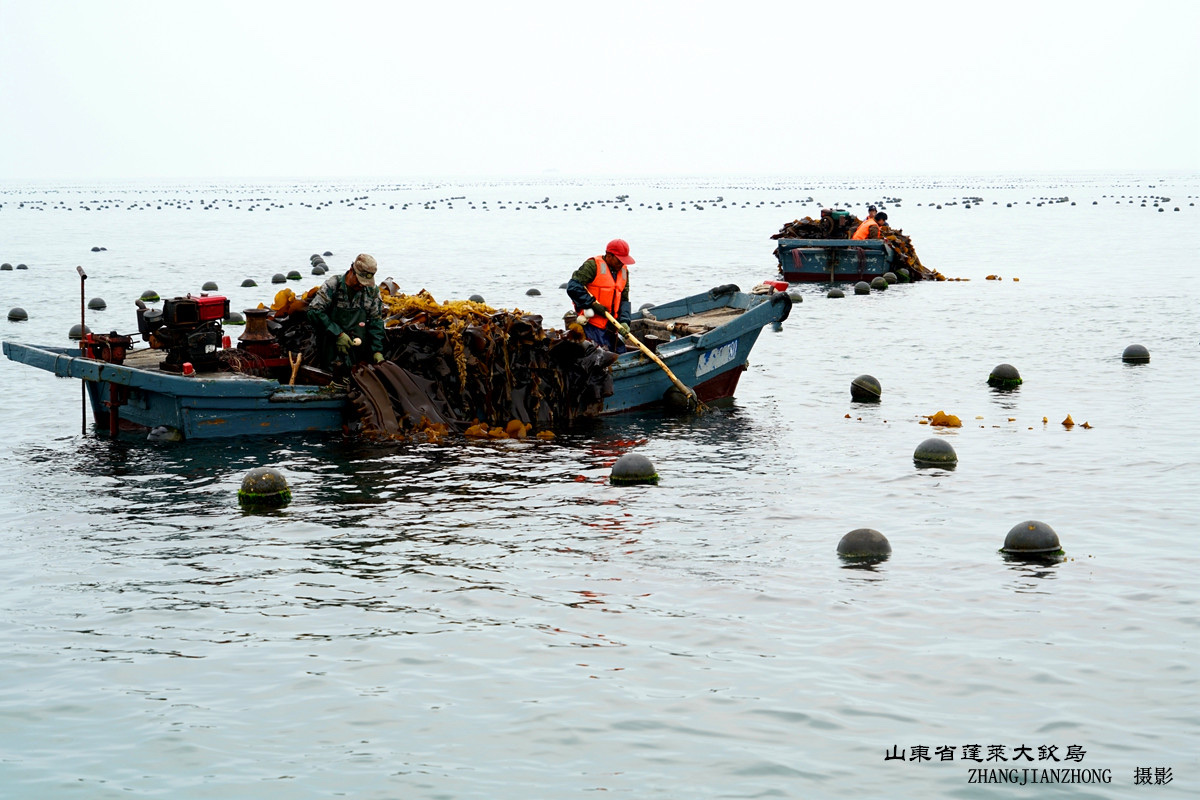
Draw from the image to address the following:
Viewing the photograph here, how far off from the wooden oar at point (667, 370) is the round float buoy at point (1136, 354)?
9.08 m

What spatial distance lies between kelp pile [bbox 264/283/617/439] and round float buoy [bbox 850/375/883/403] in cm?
452

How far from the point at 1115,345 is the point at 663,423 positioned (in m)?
12.2

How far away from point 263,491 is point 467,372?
4.23m

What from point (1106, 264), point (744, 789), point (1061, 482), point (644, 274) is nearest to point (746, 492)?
point (1061, 482)

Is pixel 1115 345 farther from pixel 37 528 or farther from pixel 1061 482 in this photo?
pixel 37 528

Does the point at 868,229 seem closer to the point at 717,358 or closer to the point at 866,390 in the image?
the point at 866,390

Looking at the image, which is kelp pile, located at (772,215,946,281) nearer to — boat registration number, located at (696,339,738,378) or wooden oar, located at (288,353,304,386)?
boat registration number, located at (696,339,738,378)

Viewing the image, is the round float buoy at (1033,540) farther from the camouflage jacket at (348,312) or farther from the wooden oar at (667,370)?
the camouflage jacket at (348,312)

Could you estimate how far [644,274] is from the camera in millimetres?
45438

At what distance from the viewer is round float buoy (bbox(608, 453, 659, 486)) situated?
14086 mm

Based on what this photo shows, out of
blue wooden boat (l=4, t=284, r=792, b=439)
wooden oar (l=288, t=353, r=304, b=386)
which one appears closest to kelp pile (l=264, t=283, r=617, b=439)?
wooden oar (l=288, t=353, r=304, b=386)

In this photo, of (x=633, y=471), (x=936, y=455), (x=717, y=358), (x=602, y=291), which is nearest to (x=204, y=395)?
(x=633, y=471)

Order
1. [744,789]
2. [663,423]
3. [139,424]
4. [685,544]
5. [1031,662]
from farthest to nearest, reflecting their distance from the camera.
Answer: [663,423], [139,424], [685,544], [1031,662], [744,789]

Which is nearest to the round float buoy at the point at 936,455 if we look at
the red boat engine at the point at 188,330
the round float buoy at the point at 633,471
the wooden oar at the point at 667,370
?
the round float buoy at the point at 633,471
